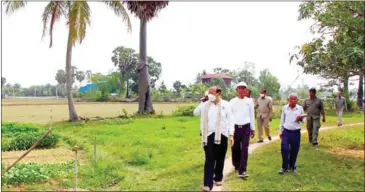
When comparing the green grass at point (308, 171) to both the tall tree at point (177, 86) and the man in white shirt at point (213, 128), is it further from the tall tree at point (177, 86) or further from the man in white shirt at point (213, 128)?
the tall tree at point (177, 86)

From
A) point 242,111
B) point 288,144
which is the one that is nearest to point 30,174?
point 242,111

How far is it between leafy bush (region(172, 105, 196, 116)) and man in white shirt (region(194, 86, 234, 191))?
1560 centimetres

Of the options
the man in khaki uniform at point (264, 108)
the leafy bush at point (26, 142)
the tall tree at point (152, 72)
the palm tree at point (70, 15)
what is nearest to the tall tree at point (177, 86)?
the tall tree at point (152, 72)

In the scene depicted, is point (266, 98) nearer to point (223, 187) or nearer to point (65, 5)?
point (223, 187)

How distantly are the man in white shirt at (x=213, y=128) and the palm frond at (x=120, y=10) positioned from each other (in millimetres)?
12590

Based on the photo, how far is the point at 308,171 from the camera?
7086 mm

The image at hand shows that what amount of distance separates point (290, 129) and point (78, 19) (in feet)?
33.6

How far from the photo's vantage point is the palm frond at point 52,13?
52.1 ft

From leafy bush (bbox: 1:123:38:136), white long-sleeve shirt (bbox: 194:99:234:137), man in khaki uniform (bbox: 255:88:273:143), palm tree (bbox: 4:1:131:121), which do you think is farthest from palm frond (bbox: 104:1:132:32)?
white long-sleeve shirt (bbox: 194:99:234:137)

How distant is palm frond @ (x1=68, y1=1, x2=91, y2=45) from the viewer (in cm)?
1423

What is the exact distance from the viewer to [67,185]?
21.2 ft

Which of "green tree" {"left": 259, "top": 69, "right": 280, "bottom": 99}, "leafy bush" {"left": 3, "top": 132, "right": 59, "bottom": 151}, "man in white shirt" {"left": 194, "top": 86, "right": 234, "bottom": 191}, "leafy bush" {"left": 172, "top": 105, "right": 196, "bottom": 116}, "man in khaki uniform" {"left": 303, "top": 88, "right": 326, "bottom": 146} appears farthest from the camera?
"leafy bush" {"left": 172, "top": 105, "right": 196, "bottom": 116}

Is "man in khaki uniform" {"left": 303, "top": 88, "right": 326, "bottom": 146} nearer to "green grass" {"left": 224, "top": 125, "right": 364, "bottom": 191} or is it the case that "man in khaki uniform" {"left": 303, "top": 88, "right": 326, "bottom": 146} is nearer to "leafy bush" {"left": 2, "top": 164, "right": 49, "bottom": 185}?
"green grass" {"left": 224, "top": 125, "right": 364, "bottom": 191}

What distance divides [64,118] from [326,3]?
15.6 metres
